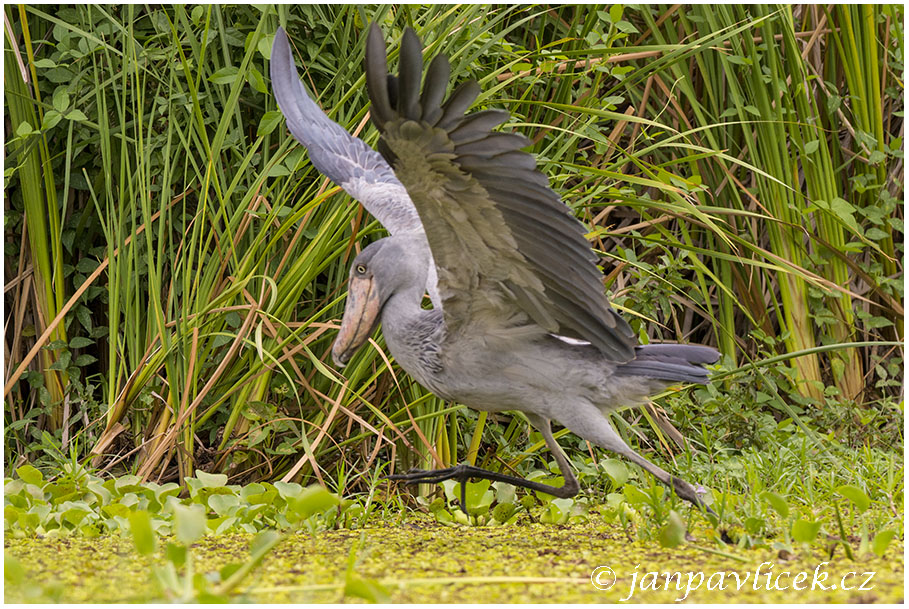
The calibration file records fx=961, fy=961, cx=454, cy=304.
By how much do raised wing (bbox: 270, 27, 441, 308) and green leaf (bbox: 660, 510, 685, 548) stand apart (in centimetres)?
88

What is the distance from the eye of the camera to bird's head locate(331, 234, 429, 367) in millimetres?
2400

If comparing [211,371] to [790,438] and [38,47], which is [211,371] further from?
[790,438]

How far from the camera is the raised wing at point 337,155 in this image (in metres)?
2.66

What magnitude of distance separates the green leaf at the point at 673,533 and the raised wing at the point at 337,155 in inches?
34.8

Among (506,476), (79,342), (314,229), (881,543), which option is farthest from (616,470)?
(79,342)

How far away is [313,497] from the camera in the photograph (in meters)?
1.90

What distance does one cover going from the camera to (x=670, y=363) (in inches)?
96.2

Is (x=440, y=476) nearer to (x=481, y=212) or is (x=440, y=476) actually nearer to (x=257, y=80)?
(x=481, y=212)

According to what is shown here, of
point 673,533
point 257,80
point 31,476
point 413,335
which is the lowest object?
point 673,533

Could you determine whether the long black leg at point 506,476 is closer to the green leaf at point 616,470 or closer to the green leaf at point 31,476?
the green leaf at point 616,470

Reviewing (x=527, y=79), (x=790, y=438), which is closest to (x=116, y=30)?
(x=527, y=79)

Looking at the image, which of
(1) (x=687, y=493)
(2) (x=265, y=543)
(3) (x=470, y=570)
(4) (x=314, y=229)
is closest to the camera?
(2) (x=265, y=543)

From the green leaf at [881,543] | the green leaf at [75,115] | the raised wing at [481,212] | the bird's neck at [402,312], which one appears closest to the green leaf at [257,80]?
the green leaf at [75,115]

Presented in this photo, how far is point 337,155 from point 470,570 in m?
1.31
